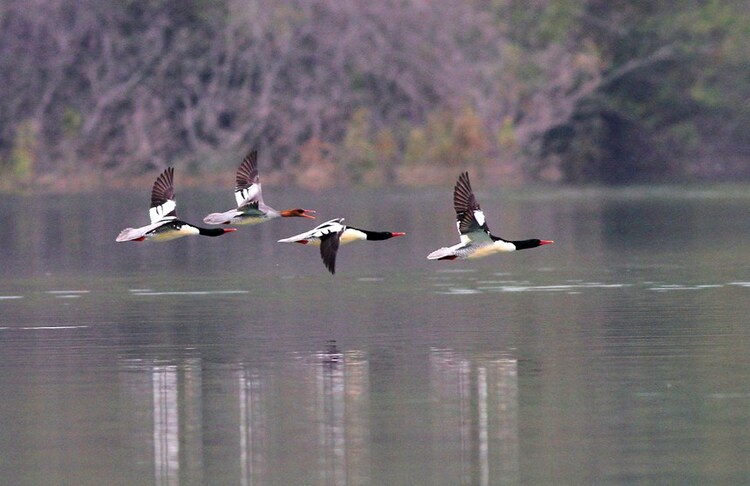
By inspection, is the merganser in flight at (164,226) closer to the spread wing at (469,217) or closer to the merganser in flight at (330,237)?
the merganser in flight at (330,237)

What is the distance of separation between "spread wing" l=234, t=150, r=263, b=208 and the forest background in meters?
37.7

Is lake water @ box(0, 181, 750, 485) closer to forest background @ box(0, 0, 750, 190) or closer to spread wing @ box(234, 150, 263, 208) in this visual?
spread wing @ box(234, 150, 263, 208)

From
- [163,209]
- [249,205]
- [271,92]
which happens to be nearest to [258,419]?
[249,205]

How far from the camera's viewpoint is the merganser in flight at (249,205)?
2055 centimetres

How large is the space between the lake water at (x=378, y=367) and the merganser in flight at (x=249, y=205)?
39.8 inches

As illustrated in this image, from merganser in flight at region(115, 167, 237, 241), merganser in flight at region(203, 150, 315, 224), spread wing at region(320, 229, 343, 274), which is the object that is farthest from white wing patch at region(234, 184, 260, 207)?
spread wing at region(320, 229, 343, 274)

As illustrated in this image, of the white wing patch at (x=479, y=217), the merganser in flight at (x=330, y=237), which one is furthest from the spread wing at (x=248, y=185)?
the white wing patch at (x=479, y=217)

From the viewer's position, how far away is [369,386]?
49.1 ft

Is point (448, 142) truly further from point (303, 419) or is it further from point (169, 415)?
point (303, 419)

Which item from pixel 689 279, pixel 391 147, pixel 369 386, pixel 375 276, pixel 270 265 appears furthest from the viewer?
pixel 391 147

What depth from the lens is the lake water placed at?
12.2 meters

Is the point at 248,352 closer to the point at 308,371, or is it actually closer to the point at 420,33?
the point at 308,371

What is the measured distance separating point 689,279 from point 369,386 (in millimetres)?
10233

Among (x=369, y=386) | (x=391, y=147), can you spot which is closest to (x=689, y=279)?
(x=369, y=386)
